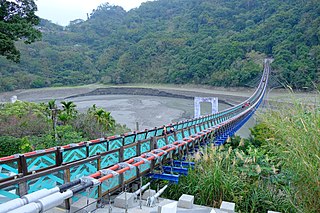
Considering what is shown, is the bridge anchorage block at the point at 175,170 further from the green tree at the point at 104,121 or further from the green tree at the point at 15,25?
the green tree at the point at 104,121

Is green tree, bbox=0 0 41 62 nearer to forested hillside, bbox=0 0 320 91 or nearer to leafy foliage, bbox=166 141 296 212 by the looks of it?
leafy foliage, bbox=166 141 296 212

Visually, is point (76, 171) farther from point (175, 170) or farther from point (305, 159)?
point (305, 159)

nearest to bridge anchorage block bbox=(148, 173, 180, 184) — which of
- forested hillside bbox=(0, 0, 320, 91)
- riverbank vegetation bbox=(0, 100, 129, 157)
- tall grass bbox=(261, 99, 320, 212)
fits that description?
tall grass bbox=(261, 99, 320, 212)

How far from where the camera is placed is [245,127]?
18.1 meters

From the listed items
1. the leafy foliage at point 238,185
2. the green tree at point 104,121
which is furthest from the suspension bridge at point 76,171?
the green tree at point 104,121

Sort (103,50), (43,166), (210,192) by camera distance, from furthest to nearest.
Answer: (103,50)
(210,192)
(43,166)

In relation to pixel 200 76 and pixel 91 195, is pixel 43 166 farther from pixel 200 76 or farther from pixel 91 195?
pixel 200 76

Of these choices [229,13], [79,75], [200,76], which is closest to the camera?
[200,76]

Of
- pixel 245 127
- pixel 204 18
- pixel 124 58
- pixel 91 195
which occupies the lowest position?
pixel 245 127

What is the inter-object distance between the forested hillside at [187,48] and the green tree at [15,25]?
2018cm

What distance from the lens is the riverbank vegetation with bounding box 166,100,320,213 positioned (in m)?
1.99

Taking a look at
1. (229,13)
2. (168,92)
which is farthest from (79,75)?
(229,13)

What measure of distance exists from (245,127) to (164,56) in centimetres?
3415

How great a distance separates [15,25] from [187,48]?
42.6 m
